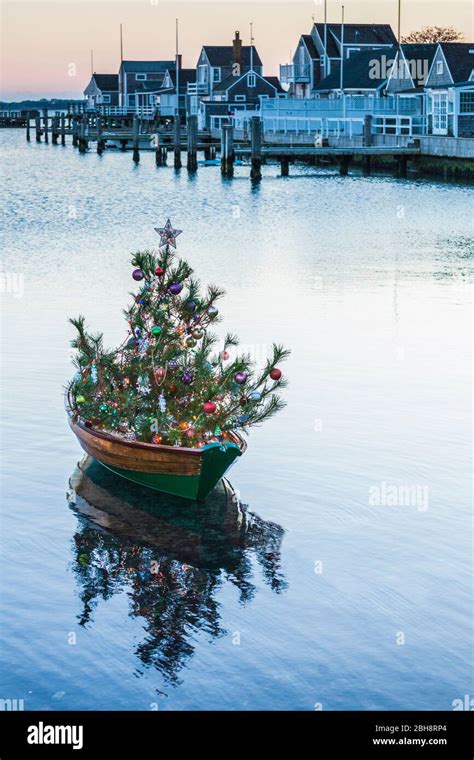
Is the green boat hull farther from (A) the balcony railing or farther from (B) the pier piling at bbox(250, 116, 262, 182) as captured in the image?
(A) the balcony railing

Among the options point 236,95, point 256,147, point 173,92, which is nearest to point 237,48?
point 236,95

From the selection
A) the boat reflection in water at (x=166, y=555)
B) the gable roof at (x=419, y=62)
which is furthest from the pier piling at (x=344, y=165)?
the boat reflection in water at (x=166, y=555)

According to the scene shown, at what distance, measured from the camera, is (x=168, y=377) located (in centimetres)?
1525

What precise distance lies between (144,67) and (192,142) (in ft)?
297

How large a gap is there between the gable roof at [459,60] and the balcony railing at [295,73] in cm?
3739

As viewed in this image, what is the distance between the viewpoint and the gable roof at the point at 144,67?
168m

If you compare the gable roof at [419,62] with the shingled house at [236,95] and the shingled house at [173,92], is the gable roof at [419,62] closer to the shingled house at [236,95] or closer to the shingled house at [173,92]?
the shingled house at [236,95]

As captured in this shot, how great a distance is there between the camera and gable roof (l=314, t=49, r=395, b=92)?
355ft

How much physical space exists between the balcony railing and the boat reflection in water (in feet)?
373

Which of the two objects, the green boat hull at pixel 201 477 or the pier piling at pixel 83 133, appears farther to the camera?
the pier piling at pixel 83 133

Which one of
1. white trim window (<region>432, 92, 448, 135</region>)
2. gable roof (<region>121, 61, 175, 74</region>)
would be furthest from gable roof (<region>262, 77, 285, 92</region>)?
white trim window (<region>432, 92, 448, 135</region>)

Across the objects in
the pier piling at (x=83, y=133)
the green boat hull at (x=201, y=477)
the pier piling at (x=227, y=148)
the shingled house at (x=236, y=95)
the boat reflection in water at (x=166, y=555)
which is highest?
the shingled house at (x=236, y=95)

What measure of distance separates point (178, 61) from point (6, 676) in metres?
133

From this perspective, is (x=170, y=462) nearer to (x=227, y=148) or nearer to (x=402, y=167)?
(x=227, y=148)
